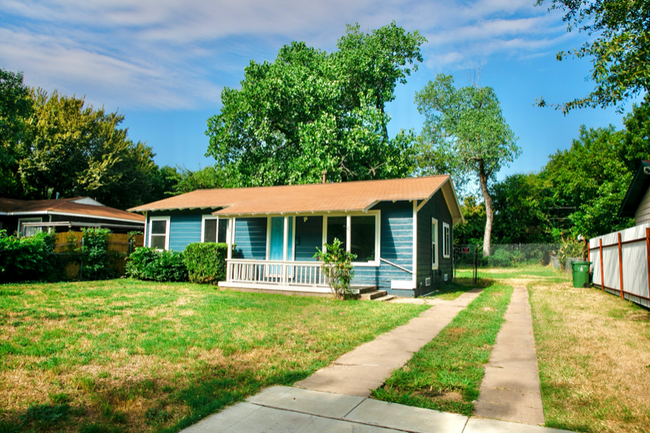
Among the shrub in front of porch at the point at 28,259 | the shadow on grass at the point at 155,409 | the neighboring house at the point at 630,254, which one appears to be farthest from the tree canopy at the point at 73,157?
the neighboring house at the point at 630,254

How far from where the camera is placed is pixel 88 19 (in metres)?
13.3

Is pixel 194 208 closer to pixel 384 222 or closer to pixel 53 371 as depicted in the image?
pixel 384 222

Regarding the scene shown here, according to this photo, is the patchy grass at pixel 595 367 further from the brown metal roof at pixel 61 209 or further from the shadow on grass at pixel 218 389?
the brown metal roof at pixel 61 209

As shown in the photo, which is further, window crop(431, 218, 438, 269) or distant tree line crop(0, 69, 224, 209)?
distant tree line crop(0, 69, 224, 209)

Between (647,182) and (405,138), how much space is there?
12438mm

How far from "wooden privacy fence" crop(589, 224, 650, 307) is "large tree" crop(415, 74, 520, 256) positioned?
18.7m

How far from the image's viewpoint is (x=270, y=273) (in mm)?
13836

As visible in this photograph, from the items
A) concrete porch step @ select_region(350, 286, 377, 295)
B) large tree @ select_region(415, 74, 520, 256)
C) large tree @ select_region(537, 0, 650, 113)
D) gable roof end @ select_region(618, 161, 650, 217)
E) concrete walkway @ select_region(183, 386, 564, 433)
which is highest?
large tree @ select_region(415, 74, 520, 256)

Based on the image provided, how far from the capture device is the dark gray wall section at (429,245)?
13008 mm

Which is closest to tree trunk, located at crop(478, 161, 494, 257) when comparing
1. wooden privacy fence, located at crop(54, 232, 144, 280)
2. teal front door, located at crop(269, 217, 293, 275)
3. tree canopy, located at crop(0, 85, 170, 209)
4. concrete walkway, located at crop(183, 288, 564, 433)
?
teal front door, located at crop(269, 217, 293, 275)

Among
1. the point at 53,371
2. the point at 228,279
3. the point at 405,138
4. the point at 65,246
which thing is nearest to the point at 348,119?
the point at 405,138

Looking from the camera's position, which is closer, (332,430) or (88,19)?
(332,430)

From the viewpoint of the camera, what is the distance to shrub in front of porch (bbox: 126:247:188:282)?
14945mm

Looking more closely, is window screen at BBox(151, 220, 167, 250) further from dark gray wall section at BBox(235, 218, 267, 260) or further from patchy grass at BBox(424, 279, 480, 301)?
patchy grass at BBox(424, 279, 480, 301)
